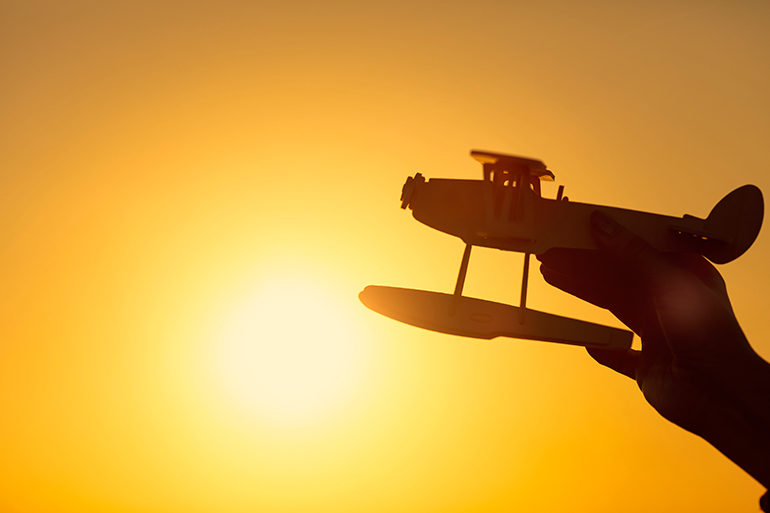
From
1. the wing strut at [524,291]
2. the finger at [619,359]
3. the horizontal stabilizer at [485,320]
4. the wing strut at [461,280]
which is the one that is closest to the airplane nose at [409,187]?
the wing strut at [461,280]

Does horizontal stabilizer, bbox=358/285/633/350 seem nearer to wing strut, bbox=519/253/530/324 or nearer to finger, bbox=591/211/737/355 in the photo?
wing strut, bbox=519/253/530/324

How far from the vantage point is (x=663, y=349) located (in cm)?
305

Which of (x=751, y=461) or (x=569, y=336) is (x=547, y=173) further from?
(x=751, y=461)

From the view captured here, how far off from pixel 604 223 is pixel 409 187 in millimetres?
1069

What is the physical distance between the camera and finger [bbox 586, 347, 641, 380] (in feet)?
12.3

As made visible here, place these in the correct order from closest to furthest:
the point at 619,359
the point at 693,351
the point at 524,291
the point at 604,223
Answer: the point at 693,351 → the point at 604,223 → the point at 524,291 → the point at 619,359

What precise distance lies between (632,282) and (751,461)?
3.08 ft

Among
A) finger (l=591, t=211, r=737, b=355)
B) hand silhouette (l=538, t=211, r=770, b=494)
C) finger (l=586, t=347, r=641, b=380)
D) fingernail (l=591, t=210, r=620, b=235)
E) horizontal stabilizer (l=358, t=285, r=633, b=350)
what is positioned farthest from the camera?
finger (l=586, t=347, r=641, b=380)

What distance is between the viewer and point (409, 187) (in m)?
3.44

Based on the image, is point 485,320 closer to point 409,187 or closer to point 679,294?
point 409,187

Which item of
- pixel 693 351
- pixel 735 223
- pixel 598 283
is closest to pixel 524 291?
pixel 598 283

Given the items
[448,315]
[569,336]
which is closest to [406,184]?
[448,315]

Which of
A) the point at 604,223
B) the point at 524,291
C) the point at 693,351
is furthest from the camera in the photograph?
the point at 524,291

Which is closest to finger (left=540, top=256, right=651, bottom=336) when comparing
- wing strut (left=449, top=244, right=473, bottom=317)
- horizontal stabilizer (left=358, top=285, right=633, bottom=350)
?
horizontal stabilizer (left=358, top=285, right=633, bottom=350)
